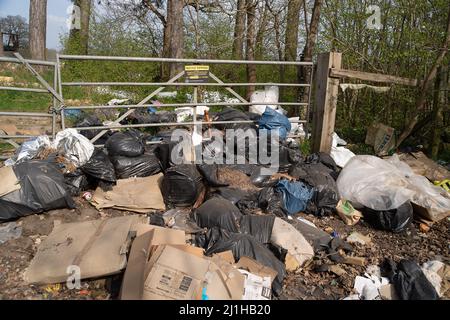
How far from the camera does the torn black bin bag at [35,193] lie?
3182mm

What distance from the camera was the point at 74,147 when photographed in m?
3.86

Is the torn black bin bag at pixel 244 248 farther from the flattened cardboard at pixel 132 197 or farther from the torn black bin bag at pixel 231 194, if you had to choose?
the flattened cardboard at pixel 132 197

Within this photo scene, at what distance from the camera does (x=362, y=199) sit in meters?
3.71

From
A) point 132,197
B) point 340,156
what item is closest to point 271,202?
point 132,197

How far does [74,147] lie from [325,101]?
10.8 feet

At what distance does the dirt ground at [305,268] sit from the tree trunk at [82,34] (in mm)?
7702

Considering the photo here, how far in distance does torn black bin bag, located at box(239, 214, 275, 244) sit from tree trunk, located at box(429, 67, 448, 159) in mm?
3511

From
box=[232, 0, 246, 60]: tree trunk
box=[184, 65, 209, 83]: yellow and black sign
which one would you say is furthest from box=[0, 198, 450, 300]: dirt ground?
box=[232, 0, 246, 60]: tree trunk

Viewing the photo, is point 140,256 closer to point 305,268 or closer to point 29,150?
point 305,268

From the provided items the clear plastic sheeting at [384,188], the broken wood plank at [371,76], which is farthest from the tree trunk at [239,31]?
the clear plastic sheeting at [384,188]

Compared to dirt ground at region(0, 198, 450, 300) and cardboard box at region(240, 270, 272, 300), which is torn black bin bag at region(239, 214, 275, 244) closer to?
dirt ground at region(0, 198, 450, 300)

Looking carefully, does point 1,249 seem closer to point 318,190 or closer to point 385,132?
point 318,190
